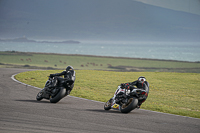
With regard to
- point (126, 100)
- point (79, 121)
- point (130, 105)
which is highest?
point (126, 100)

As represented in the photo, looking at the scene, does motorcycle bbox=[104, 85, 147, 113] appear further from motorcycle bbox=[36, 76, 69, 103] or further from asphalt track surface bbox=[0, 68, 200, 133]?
motorcycle bbox=[36, 76, 69, 103]

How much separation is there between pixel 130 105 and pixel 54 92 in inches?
168

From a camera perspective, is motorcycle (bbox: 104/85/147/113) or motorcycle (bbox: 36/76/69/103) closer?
motorcycle (bbox: 104/85/147/113)

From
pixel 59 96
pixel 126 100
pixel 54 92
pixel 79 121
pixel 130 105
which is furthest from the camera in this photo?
pixel 54 92

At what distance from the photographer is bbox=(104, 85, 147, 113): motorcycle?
13.2m

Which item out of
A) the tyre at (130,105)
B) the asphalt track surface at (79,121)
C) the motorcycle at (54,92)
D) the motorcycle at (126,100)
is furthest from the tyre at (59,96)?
the tyre at (130,105)

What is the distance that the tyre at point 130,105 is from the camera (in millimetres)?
13133

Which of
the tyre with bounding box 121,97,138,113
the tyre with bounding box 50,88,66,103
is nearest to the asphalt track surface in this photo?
the tyre with bounding box 121,97,138,113

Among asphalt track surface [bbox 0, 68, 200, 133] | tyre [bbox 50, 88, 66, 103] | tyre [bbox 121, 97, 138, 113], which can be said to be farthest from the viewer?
tyre [bbox 50, 88, 66, 103]

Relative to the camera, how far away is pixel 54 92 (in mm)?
15602

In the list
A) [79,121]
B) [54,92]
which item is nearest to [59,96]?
[54,92]

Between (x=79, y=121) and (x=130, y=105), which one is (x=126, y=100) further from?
(x=79, y=121)

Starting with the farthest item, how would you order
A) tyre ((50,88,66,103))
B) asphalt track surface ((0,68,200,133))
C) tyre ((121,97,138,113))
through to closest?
tyre ((50,88,66,103)) → tyre ((121,97,138,113)) → asphalt track surface ((0,68,200,133))

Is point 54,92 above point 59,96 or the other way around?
above
